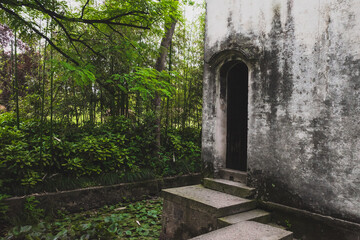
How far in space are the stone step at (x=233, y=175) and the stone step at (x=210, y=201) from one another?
0.49 metres

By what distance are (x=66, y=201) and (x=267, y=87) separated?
16.7ft

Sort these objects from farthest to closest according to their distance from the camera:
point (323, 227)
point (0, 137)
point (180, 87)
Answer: point (180, 87) < point (0, 137) < point (323, 227)

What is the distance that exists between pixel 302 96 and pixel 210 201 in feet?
7.64

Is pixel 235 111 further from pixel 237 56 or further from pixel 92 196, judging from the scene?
pixel 92 196

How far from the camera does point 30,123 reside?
20.4ft

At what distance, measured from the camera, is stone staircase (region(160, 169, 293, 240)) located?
10.3 ft

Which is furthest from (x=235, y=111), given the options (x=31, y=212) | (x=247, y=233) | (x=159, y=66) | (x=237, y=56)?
(x=31, y=212)

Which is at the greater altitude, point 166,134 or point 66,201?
point 166,134

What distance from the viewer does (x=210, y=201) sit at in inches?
158

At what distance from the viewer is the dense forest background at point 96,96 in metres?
4.46

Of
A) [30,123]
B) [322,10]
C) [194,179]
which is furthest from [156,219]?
[322,10]

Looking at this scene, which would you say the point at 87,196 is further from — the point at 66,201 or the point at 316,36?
the point at 316,36

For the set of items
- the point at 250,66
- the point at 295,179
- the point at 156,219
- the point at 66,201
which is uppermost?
the point at 250,66

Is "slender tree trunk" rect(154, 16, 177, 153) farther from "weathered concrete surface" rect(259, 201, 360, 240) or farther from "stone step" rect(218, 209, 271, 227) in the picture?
"weathered concrete surface" rect(259, 201, 360, 240)
